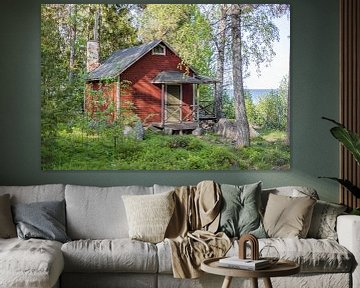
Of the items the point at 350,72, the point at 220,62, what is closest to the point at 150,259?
the point at 220,62

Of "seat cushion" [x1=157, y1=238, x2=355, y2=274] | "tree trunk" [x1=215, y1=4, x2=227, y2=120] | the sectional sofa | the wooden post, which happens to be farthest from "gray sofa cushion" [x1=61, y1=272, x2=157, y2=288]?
the wooden post

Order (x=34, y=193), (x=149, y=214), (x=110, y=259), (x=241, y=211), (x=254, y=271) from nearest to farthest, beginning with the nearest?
1. (x=254, y=271)
2. (x=110, y=259)
3. (x=149, y=214)
4. (x=241, y=211)
5. (x=34, y=193)

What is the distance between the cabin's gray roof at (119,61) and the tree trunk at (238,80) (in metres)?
0.70

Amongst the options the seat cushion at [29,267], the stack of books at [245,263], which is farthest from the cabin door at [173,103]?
the stack of books at [245,263]

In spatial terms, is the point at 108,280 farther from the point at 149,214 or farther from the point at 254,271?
the point at 254,271

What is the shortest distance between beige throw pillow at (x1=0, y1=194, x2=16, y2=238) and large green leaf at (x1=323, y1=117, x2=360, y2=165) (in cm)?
277

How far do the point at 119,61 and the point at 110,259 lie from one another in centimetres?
205

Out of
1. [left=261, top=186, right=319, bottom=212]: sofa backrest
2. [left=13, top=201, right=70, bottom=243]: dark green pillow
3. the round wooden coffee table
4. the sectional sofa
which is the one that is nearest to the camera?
the round wooden coffee table

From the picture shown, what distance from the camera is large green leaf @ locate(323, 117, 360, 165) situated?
7375 millimetres

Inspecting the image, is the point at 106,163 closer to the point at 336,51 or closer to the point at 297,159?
the point at 297,159

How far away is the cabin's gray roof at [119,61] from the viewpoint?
311 inches

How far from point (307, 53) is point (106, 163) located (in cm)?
207

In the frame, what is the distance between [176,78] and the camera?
7.96m

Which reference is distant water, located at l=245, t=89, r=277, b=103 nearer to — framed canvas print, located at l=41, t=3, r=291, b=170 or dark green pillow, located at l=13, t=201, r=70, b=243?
framed canvas print, located at l=41, t=3, r=291, b=170
